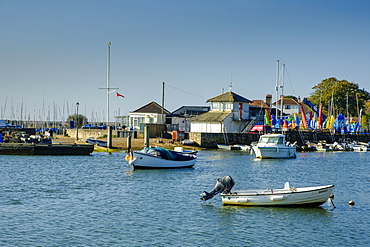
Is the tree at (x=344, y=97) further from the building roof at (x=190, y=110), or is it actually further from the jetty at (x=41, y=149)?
the jetty at (x=41, y=149)

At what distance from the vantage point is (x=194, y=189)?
127ft

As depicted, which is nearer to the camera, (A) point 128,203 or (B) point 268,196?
(B) point 268,196

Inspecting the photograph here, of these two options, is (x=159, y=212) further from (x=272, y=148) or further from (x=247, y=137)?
(x=247, y=137)

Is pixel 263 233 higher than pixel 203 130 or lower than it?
lower

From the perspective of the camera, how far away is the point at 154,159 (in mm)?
49312

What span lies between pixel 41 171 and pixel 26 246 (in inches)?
1060

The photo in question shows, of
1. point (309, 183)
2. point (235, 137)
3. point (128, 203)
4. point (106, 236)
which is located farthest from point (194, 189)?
point (235, 137)

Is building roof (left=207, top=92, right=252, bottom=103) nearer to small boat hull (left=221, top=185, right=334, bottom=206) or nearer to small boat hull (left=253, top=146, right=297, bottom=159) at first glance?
small boat hull (left=253, top=146, right=297, bottom=159)

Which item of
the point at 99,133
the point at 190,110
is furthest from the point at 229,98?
the point at 99,133

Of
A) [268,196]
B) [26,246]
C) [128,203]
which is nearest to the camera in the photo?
[26,246]

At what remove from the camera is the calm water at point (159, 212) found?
25016 mm

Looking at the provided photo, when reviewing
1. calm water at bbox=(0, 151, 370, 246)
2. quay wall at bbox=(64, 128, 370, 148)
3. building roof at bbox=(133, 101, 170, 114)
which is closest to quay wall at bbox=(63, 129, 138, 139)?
quay wall at bbox=(64, 128, 370, 148)

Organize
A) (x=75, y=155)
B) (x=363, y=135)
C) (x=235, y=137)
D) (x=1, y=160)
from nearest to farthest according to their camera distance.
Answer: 1. (x=1, y=160)
2. (x=75, y=155)
3. (x=235, y=137)
4. (x=363, y=135)

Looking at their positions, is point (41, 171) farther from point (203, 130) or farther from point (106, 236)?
point (203, 130)
